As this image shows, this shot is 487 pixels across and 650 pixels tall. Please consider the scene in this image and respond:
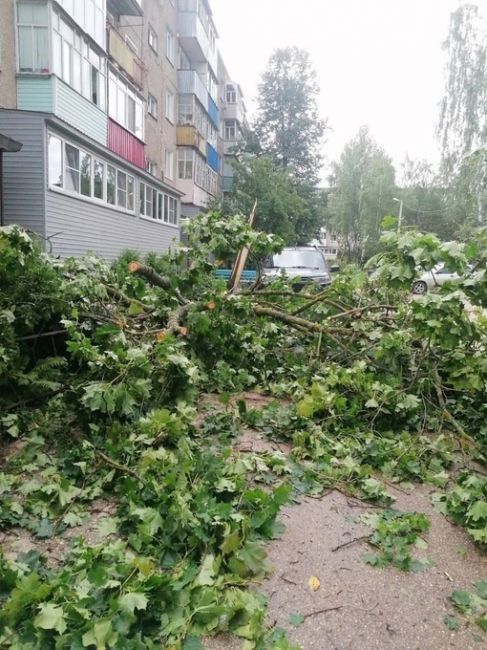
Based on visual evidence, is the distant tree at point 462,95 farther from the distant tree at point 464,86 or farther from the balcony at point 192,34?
the balcony at point 192,34

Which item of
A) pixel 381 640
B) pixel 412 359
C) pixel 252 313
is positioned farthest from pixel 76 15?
pixel 381 640

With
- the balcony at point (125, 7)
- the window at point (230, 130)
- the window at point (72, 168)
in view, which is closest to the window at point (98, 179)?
the window at point (72, 168)

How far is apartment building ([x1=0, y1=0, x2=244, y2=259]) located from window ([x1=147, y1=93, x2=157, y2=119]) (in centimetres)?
5

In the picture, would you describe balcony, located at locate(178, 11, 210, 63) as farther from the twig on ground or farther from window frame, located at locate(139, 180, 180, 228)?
the twig on ground

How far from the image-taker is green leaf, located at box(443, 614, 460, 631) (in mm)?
2122

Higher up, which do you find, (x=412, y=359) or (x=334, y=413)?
(x=412, y=359)

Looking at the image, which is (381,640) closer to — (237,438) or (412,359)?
(237,438)

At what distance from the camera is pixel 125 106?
17.5m

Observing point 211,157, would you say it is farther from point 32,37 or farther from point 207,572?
point 207,572

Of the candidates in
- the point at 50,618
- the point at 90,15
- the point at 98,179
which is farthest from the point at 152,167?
the point at 50,618

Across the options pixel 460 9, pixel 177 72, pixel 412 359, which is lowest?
pixel 412 359

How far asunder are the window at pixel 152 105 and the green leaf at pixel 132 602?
23.9 meters

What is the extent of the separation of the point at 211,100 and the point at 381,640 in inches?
1407

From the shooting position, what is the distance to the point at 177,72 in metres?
27.4
